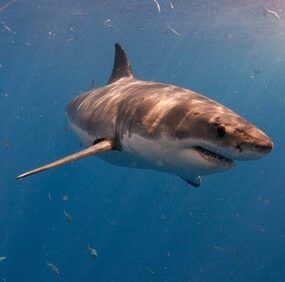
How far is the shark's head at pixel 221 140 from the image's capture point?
325cm

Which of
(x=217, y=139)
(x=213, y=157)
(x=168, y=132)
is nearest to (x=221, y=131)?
(x=217, y=139)

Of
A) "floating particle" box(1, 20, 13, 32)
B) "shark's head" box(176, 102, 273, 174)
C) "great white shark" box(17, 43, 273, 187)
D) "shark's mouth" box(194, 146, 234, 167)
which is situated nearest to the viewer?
"shark's head" box(176, 102, 273, 174)

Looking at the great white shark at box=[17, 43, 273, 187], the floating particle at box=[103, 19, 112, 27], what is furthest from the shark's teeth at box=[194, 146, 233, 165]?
the floating particle at box=[103, 19, 112, 27]

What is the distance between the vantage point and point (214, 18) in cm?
2691

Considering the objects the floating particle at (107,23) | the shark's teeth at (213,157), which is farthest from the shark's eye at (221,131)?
the floating particle at (107,23)

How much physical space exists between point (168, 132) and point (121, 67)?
4.63 metres

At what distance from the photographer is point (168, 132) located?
13.0 feet

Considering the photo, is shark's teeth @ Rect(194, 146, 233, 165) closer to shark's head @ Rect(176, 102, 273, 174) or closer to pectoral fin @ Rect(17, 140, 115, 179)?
shark's head @ Rect(176, 102, 273, 174)

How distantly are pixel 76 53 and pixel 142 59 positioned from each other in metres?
11.7

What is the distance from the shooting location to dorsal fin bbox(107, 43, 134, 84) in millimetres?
8133

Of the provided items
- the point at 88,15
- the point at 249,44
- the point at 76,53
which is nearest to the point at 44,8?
the point at 88,15

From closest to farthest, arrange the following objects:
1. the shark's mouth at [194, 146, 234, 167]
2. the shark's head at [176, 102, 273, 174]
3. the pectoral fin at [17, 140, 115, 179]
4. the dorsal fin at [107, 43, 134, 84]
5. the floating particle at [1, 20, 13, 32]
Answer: the shark's head at [176, 102, 273, 174] < the shark's mouth at [194, 146, 234, 167] < the pectoral fin at [17, 140, 115, 179] < the dorsal fin at [107, 43, 134, 84] < the floating particle at [1, 20, 13, 32]

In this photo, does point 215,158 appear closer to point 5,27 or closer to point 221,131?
point 221,131

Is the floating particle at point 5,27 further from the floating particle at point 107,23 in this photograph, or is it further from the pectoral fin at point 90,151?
the pectoral fin at point 90,151
